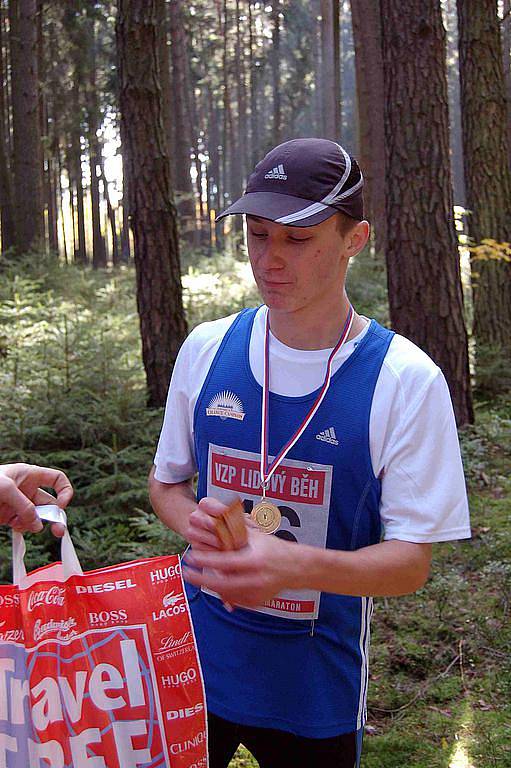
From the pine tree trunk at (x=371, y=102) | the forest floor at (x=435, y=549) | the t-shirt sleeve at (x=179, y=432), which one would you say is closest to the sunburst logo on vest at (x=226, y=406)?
the t-shirt sleeve at (x=179, y=432)

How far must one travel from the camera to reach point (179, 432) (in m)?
2.44

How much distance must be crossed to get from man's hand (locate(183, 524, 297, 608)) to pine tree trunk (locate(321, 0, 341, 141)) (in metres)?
19.5

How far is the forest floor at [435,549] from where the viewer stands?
4.02m

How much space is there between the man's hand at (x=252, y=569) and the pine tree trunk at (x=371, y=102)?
1346cm

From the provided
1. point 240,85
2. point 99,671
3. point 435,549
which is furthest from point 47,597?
point 240,85

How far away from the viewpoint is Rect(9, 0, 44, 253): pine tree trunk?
58.9ft

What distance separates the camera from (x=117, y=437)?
784cm

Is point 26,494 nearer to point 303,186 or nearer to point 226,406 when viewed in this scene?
point 226,406

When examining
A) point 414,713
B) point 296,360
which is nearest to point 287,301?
point 296,360

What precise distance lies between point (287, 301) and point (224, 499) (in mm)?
551

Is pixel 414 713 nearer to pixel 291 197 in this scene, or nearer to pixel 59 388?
pixel 291 197

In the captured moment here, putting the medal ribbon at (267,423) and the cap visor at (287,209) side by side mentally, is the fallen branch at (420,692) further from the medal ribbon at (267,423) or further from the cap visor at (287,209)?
the cap visor at (287,209)

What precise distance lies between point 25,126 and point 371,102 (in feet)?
25.2

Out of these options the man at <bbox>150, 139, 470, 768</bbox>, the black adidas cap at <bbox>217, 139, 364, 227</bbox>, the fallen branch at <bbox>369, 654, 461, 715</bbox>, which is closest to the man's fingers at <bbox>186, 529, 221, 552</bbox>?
the man at <bbox>150, 139, 470, 768</bbox>
